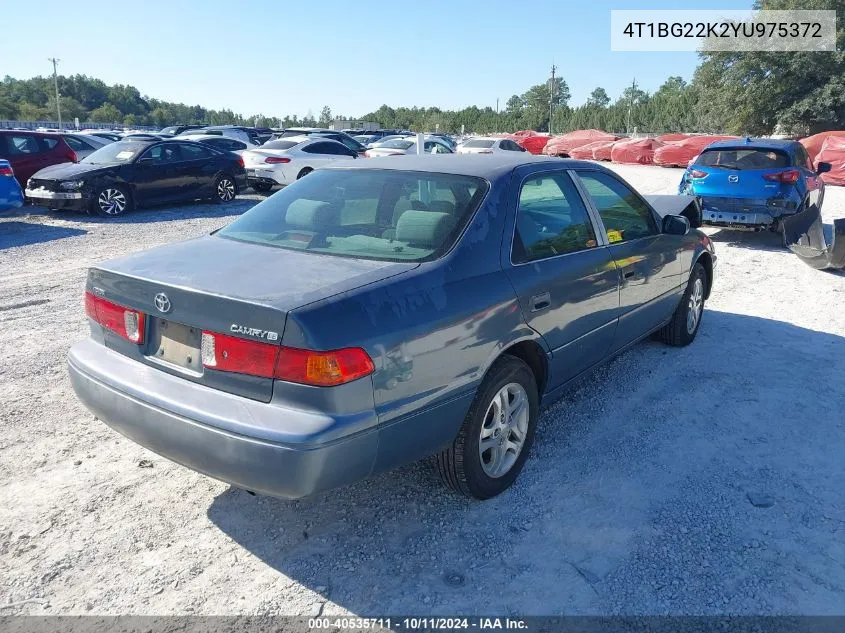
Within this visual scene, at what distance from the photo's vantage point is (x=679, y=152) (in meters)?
29.1

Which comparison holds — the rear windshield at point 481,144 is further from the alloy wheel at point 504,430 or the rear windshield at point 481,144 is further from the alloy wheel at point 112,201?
the alloy wheel at point 504,430

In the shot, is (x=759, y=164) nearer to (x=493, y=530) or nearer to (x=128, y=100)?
(x=493, y=530)

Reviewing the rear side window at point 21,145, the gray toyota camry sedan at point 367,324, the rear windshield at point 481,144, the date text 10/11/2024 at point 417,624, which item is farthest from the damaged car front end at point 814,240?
the rear windshield at point 481,144

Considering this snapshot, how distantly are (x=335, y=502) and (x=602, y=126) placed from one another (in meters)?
86.7

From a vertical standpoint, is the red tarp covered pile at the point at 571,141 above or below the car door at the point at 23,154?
above

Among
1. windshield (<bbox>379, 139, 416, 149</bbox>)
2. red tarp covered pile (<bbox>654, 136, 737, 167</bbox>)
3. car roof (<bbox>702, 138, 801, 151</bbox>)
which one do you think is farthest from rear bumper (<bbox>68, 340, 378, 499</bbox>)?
red tarp covered pile (<bbox>654, 136, 737, 167</bbox>)

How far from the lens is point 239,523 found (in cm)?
305

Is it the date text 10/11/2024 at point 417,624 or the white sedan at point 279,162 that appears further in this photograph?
the white sedan at point 279,162

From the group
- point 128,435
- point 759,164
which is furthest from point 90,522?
point 759,164

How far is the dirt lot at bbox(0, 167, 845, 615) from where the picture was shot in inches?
103

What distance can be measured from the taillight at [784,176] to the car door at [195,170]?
1071 centimetres

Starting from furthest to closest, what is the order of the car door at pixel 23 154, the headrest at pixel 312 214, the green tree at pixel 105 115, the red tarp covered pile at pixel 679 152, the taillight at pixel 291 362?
the green tree at pixel 105 115 → the red tarp covered pile at pixel 679 152 → the car door at pixel 23 154 → the headrest at pixel 312 214 → the taillight at pixel 291 362

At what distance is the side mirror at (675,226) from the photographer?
4.74 m

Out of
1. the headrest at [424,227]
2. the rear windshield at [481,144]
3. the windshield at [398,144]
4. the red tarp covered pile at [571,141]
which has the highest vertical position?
the red tarp covered pile at [571,141]
